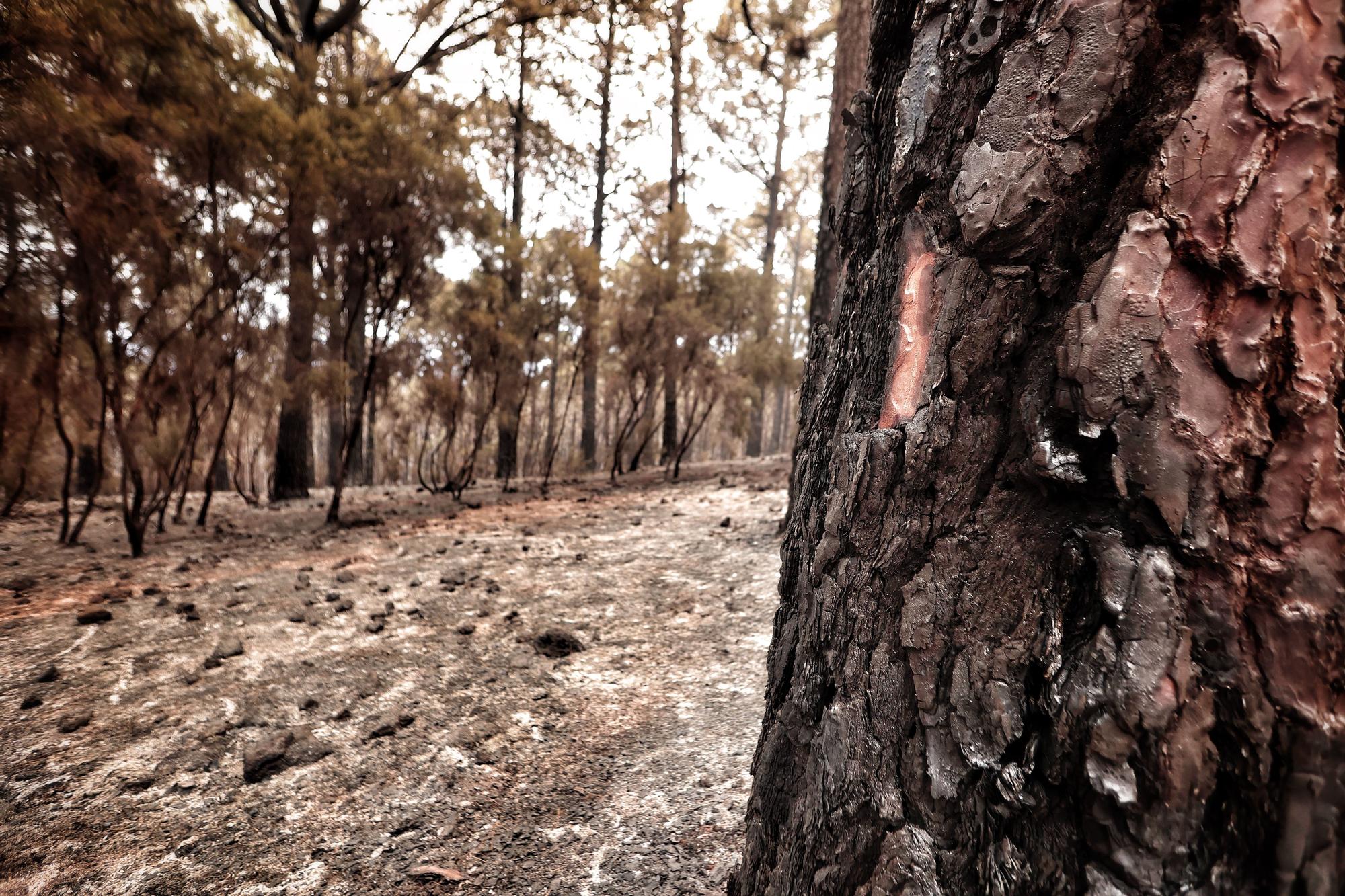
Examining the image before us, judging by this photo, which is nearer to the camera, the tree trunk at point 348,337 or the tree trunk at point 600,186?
the tree trunk at point 348,337

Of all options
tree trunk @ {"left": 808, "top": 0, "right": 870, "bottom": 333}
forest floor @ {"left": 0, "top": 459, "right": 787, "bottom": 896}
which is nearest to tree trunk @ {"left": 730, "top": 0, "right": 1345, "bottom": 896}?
forest floor @ {"left": 0, "top": 459, "right": 787, "bottom": 896}

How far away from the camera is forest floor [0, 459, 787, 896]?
1.70 m

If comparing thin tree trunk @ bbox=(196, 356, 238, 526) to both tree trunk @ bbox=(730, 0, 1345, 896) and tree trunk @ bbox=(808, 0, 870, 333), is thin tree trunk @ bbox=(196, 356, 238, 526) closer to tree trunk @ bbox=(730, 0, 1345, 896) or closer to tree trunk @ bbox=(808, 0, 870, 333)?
tree trunk @ bbox=(808, 0, 870, 333)

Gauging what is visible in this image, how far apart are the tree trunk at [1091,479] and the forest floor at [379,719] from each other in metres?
0.97

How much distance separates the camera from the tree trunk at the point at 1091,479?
0.67 m

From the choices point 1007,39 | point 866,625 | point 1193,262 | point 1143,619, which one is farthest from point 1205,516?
point 1007,39

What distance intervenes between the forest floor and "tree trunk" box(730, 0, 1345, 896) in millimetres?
973

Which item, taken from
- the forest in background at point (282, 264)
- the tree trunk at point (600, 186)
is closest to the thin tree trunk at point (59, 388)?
the forest in background at point (282, 264)

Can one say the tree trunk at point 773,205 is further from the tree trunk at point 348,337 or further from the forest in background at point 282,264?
the tree trunk at point 348,337

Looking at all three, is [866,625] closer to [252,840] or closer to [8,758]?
[252,840]

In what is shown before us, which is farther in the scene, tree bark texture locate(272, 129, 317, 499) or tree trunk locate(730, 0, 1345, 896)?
tree bark texture locate(272, 129, 317, 499)

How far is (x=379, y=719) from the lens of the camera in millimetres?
2391

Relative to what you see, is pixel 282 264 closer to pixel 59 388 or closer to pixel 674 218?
pixel 59 388

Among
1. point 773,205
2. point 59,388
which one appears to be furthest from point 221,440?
point 773,205
